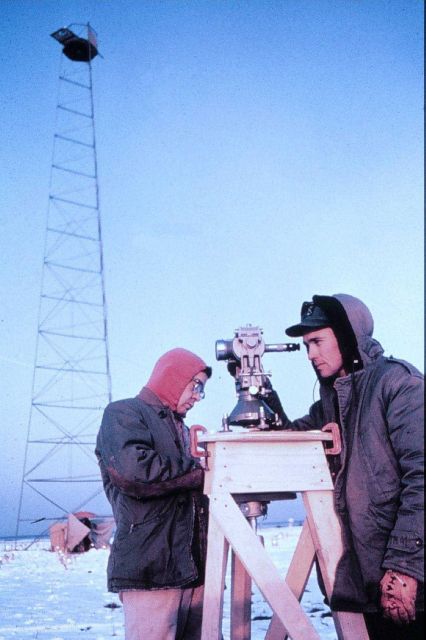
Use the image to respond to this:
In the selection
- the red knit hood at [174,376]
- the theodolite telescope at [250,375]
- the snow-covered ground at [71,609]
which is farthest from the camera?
the snow-covered ground at [71,609]

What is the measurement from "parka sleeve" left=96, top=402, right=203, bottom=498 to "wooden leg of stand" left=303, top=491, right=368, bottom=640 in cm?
65

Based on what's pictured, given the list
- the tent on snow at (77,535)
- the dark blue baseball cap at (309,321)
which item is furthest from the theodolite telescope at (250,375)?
the tent on snow at (77,535)

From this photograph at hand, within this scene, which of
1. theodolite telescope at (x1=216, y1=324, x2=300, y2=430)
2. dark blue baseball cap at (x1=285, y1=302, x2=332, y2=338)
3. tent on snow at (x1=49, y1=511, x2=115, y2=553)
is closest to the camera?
theodolite telescope at (x1=216, y1=324, x2=300, y2=430)

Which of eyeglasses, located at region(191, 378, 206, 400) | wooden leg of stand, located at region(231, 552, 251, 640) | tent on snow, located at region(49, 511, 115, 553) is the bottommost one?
tent on snow, located at region(49, 511, 115, 553)

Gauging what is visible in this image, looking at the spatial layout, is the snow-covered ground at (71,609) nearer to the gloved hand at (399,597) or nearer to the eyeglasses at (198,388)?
the eyeglasses at (198,388)

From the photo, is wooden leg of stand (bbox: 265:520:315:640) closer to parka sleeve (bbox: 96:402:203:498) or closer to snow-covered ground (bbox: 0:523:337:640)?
parka sleeve (bbox: 96:402:203:498)

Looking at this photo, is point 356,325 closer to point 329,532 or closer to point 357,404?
point 357,404

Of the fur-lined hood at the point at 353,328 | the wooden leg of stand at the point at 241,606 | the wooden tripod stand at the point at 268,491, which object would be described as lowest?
the wooden leg of stand at the point at 241,606

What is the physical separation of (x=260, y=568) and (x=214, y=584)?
0.19 meters

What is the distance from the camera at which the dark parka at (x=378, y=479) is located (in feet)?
5.88

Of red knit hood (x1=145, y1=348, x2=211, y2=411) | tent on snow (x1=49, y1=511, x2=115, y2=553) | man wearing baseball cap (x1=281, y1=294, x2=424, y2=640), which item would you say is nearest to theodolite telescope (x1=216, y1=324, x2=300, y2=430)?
man wearing baseball cap (x1=281, y1=294, x2=424, y2=640)

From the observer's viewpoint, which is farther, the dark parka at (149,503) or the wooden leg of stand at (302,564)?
the dark parka at (149,503)

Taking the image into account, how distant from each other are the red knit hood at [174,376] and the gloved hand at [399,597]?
4.85 ft

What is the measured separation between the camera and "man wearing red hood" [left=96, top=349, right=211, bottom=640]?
2465 millimetres
